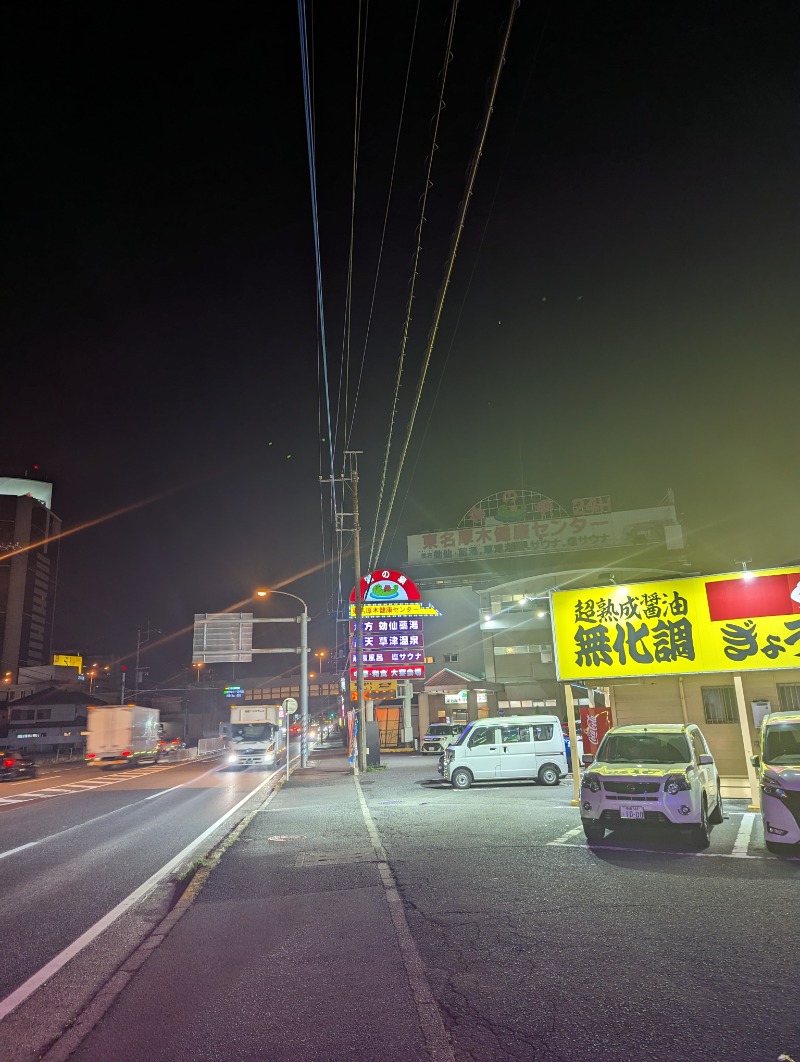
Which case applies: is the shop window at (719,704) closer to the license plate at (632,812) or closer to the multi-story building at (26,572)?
the license plate at (632,812)

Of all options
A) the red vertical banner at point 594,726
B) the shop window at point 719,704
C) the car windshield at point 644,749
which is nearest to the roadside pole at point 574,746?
the car windshield at point 644,749

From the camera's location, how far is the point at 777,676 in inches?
567

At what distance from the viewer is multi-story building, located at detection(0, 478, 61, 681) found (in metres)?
91.2

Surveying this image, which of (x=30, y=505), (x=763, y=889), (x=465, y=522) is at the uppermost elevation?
(x=30, y=505)

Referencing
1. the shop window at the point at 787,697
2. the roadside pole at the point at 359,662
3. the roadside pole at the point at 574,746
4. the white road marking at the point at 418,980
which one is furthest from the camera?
the roadside pole at the point at 359,662

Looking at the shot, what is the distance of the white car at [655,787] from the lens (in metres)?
9.70

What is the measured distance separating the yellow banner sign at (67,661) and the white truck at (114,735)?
7416cm

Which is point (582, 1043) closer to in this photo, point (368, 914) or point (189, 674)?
point (368, 914)

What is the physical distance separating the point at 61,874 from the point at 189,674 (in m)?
102

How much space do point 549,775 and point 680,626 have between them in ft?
26.5

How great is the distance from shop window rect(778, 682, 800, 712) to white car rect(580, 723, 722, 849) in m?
4.25

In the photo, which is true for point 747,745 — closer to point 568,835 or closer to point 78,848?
point 568,835

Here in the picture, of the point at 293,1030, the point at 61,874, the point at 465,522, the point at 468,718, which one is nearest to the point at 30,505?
the point at 465,522

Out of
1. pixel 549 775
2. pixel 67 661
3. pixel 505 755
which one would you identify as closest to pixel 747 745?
pixel 549 775
